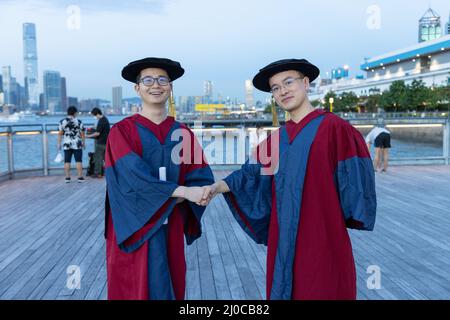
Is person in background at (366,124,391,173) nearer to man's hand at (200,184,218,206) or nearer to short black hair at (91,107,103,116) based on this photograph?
short black hair at (91,107,103,116)

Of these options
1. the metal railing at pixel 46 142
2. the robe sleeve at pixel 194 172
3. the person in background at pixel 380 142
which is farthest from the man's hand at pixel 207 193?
the person in background at pixel 380 142

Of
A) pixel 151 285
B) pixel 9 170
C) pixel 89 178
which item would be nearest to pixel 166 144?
pixel 151 285

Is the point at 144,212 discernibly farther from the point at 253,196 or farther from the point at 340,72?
the point at 340,72

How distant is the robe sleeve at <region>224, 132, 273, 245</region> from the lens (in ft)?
8.78

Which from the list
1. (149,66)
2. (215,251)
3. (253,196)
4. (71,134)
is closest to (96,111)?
(71,134)

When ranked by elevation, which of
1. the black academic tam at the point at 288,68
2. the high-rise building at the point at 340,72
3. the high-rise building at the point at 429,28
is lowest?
the black academic tam at the point at 288,68

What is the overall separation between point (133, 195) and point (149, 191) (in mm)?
95

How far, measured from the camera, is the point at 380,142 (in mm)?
10406

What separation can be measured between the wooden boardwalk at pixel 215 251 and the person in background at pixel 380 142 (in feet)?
8.01

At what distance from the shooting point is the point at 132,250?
2.44 m

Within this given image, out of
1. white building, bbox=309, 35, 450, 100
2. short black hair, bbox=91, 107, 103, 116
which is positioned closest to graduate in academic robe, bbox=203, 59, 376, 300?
short black hair, bbox=91, 107, 103, 116

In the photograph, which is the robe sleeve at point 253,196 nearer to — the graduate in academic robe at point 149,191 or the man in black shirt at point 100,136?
the graduate in academic robe at point 149,191

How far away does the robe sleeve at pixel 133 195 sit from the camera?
7.88ft

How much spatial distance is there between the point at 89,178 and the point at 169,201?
8.21 meters
